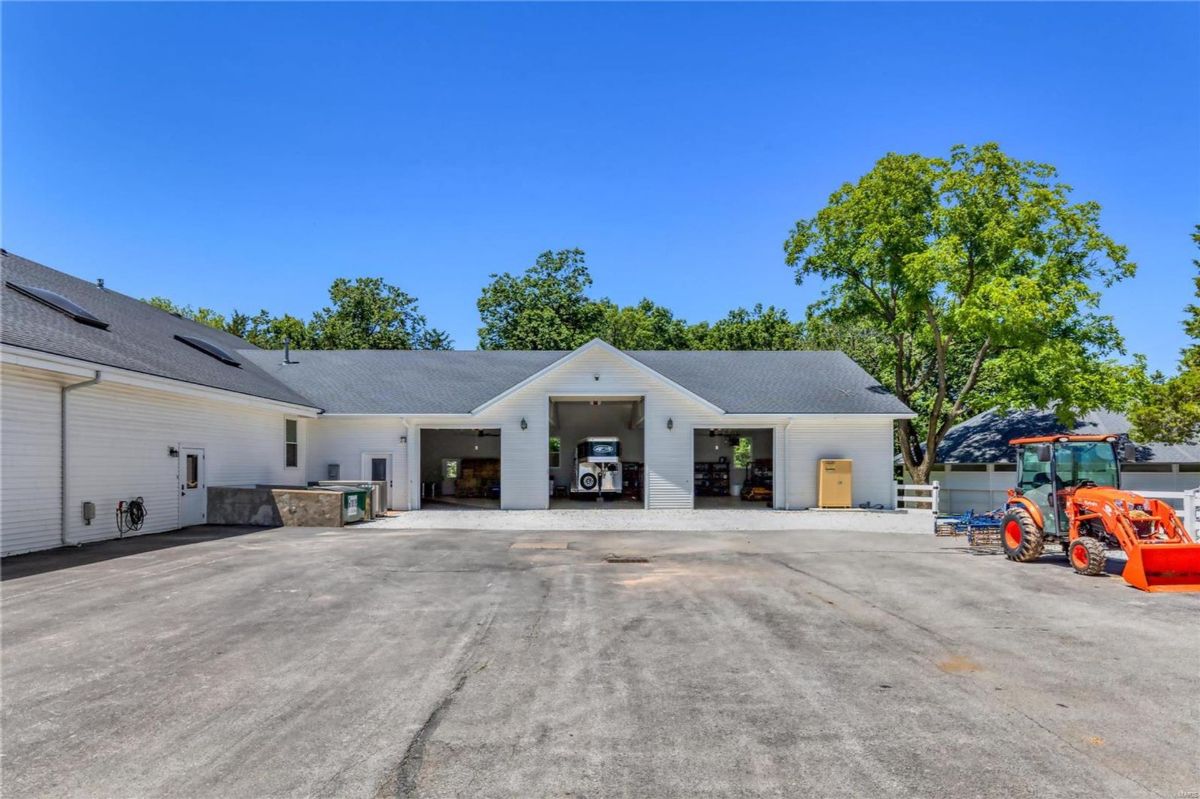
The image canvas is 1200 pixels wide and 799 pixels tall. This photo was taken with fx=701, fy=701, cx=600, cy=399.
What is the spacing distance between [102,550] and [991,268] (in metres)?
25.6

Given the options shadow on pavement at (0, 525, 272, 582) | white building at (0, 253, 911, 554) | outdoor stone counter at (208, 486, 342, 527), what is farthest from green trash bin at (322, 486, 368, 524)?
white building at (0, 253, 911, 554)

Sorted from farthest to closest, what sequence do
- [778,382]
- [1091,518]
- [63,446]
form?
[778,382], [63,446], [1091,518]

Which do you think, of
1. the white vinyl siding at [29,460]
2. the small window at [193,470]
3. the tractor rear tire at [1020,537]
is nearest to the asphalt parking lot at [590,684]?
the tractor rear tire at [1020,537]

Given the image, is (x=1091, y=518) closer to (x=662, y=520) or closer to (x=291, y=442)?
(x=662, y=520)

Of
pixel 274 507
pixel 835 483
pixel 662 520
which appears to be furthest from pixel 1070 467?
pixel 274 507

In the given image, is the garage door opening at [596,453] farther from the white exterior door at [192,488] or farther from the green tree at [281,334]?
the green tree at [281,334]

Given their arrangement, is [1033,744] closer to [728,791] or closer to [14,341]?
[728,791]

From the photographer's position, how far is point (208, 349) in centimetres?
2167

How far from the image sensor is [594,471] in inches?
1046

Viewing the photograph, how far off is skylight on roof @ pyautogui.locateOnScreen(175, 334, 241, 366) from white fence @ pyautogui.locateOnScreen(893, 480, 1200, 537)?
2235 cm

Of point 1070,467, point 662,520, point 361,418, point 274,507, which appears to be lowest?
point 662,520

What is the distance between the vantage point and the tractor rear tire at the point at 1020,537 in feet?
41.2

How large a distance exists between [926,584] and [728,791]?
790cm

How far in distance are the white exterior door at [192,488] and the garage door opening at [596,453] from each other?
36.3ft
